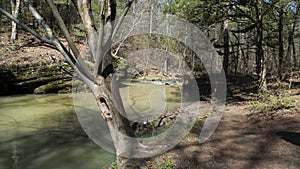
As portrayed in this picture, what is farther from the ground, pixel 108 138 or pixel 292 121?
pixel 292 121

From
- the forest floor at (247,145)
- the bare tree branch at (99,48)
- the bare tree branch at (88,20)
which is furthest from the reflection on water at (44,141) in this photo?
the bare tree branch at (88,20)

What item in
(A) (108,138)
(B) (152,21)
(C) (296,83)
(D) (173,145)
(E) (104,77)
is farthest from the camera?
(B) (152,21)

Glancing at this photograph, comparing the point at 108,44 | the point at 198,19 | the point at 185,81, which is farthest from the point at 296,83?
the point at 108,44

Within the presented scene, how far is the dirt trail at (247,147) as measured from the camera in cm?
443

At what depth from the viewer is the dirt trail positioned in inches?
174

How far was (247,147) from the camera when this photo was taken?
518cm

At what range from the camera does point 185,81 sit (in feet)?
57.7

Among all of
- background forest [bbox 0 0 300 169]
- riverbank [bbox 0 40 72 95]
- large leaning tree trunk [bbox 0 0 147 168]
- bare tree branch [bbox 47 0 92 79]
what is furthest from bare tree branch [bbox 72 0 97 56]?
riverbank [bbox 0 40 72 95]

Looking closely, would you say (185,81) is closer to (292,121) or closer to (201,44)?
(201,44)

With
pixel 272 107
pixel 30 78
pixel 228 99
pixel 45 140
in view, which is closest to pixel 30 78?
pixel 30 78

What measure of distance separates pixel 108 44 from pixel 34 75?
14.1 m

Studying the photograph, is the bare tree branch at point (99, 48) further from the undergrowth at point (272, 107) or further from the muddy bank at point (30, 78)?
the muddy bank at point (30, 78)

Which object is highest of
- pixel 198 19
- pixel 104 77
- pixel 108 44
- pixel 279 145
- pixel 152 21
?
pixel 152 21

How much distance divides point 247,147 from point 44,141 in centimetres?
496
